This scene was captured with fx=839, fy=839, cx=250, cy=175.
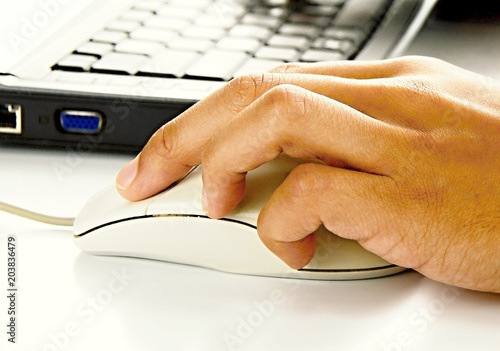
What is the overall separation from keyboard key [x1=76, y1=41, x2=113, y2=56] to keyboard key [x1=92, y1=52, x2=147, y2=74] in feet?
0.03

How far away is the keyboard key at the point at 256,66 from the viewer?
801mm

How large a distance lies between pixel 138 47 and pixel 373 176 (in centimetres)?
35

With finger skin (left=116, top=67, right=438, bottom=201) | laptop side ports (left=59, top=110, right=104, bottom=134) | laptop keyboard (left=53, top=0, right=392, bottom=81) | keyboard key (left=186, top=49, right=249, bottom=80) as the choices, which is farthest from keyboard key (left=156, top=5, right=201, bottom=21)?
finger skin (left=116, top=67, right=438, bottom=201)

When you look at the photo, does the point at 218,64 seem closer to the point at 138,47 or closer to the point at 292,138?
the point at 138,47

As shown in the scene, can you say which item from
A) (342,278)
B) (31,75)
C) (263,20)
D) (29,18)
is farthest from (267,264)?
(29,18)

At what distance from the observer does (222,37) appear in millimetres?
869

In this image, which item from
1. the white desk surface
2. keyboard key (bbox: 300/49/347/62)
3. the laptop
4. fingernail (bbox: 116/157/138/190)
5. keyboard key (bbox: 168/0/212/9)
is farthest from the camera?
keyboard key (bbox: 168/0/212/9)

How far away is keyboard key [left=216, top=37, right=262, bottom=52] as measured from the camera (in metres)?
0.85

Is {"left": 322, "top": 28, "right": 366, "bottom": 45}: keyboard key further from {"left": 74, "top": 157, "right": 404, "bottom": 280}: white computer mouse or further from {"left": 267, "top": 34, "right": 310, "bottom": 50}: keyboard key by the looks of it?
{"left": 74, "top": 157, "right": 404, "bottom": 280}: white computer mouse

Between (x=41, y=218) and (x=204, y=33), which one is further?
(x=204, y=33)

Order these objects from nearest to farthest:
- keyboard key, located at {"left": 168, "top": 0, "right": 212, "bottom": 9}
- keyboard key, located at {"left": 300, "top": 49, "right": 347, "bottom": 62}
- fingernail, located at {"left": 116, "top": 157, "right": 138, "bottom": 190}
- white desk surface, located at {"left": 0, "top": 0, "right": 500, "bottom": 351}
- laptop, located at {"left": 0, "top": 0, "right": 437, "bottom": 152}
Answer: white desk surface, located at {"left": 0, "top": 0, "right": 500, "bottom": 351}, fingernail, located at {"left": 116, "top": 157, "right": 138, "bottom": 190}, laptop, located at {"left": 0, "top": 0, "right": 437, "bottom": 152}, keyboard key, located at {"left": 300, "top": 49, "right": 347, "bottom": 62}, keyboard key, located at {"left": 168, "top": 0, "right": 212, "bottom": 9}

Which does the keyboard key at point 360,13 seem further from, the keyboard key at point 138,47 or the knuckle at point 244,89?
the knuckle at point 244,89

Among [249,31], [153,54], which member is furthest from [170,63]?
[249,31]

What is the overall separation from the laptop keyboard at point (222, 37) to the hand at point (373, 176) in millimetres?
225
